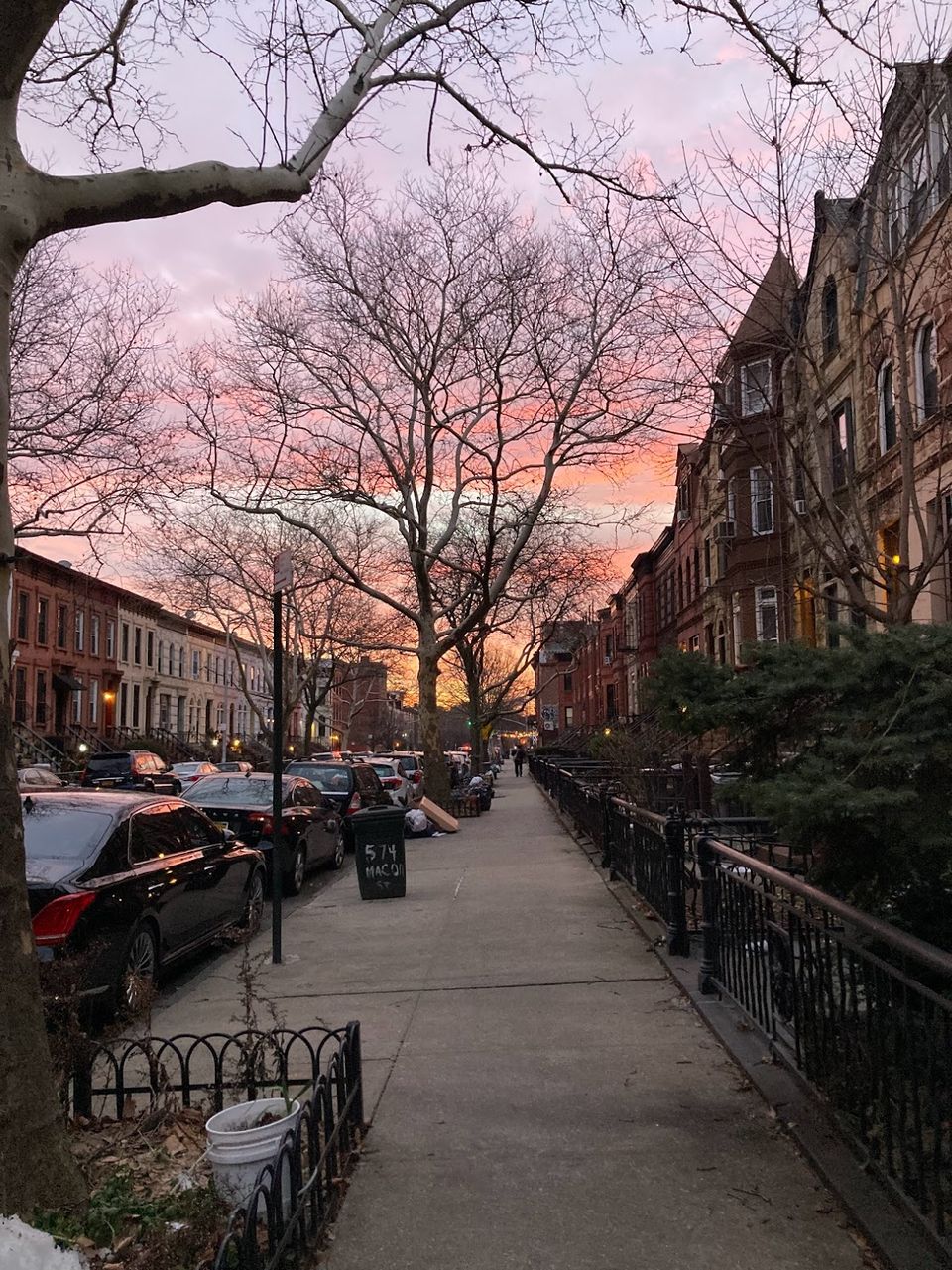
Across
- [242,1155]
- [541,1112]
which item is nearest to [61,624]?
[541,1112]

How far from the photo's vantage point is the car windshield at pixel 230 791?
1308 cm

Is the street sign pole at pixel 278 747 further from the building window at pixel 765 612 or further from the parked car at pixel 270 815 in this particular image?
the building window at pixel 765 612

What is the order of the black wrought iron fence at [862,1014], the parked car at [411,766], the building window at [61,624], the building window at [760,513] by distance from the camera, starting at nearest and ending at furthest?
the black wrought iron fence at [862,1014] < the building window at [760,513] < the parked car at [411,766] < the building window at [61,624]

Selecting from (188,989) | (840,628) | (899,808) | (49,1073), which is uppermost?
(840,628)

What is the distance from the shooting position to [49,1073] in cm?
345

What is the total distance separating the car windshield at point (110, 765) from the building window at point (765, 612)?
18.4 m

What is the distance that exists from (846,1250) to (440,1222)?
1414mm

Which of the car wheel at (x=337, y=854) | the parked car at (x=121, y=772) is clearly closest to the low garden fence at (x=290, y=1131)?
the car wheel at (x=337, y=854)

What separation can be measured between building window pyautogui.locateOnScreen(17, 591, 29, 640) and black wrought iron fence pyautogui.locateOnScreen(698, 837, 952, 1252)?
141 feet

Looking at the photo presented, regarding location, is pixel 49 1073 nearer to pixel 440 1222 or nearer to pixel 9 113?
pixel 440 1222

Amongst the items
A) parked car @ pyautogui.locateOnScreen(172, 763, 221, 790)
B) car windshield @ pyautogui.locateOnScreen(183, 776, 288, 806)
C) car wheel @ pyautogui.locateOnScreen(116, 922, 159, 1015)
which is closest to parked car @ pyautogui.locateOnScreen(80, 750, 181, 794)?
parked car @ pyautogui.locateOnScreen(172, 763, 221, 790)

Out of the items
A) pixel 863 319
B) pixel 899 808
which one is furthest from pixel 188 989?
pixel 863 319

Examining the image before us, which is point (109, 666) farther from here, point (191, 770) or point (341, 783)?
point (341, 783)

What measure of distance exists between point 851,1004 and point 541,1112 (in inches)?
64.4
